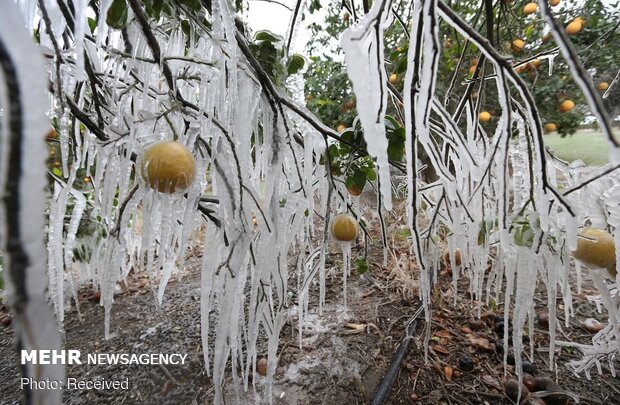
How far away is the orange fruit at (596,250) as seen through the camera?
487 mm

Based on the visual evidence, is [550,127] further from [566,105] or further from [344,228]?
[344,228]

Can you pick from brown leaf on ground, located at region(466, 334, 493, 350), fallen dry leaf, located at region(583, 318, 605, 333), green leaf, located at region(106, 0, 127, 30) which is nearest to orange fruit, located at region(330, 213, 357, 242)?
green leaf, located at region(106, 0, 127, 30)

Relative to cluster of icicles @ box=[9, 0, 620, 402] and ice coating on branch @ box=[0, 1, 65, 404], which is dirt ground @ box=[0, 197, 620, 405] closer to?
cluster of icicles @ box=[9, 0, 620, 402]

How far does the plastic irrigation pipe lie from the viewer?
88cm

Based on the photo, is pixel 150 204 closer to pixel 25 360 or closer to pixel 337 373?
pixel 25 360

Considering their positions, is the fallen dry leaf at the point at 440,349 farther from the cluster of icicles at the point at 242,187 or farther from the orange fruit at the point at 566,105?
the orange fruit at the point at 566,105

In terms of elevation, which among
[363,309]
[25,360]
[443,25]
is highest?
[443,25]

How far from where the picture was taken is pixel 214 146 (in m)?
0.45

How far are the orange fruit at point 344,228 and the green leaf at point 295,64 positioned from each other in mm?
361

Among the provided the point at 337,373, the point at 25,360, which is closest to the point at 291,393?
the point at 337,373

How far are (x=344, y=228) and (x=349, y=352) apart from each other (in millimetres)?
623

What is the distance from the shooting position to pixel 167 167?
40cm

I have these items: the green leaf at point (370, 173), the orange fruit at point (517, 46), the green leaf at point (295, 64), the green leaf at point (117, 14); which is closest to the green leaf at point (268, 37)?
the green leaf at point (295, 64)

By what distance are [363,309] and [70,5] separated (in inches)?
54.3
